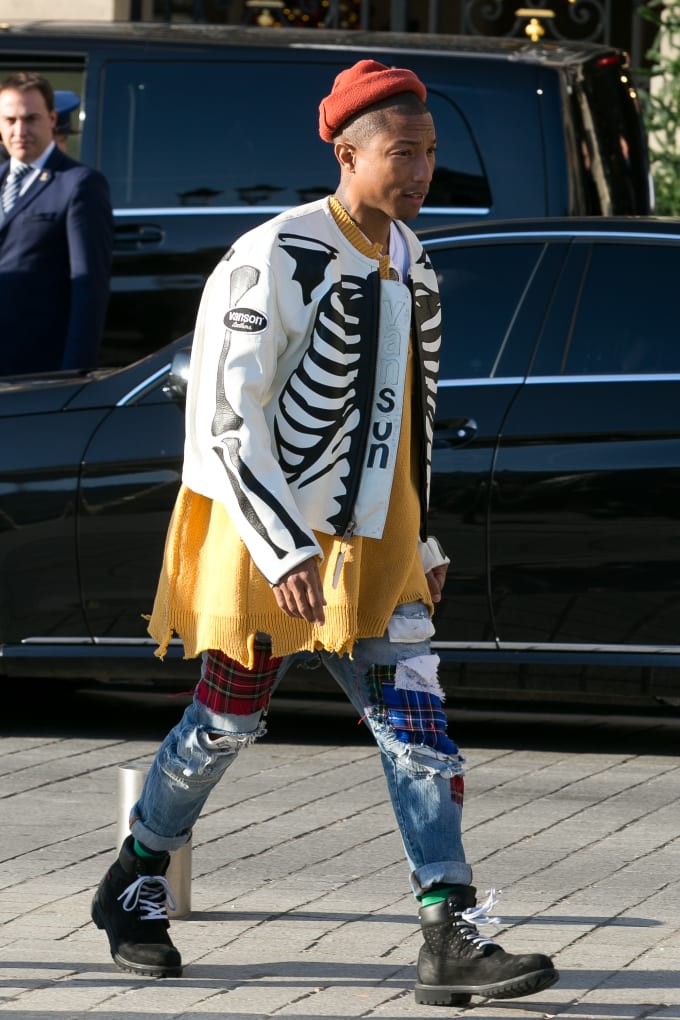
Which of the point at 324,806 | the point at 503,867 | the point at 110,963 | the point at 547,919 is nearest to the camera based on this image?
the point at 110,963

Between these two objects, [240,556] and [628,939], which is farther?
[628,939]

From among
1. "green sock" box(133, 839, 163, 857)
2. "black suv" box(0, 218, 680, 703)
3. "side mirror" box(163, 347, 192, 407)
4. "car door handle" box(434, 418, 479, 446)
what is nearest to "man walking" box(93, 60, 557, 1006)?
"green sock" box(133, 839, 163, 857)

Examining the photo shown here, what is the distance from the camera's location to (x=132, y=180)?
26.9 feet

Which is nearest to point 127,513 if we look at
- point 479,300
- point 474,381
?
point 474,381

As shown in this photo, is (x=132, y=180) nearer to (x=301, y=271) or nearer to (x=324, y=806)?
(x=324, y=806)

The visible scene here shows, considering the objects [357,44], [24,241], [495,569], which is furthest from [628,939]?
[357,44]

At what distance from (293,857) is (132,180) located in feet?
12.3

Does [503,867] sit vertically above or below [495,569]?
below

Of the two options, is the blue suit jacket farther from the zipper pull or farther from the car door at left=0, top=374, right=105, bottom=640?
the zipper pull

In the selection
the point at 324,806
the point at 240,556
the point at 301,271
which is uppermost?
the point at 301,271

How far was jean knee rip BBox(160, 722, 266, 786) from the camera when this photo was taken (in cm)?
420

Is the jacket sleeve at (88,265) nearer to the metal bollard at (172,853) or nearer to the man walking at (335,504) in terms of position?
the metal bollard at (172,853)

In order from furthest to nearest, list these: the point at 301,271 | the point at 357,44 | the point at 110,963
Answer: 1. the point at 357,44
2. the point at 110,963
3. the point at 301,271

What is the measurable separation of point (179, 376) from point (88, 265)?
1656 mm
